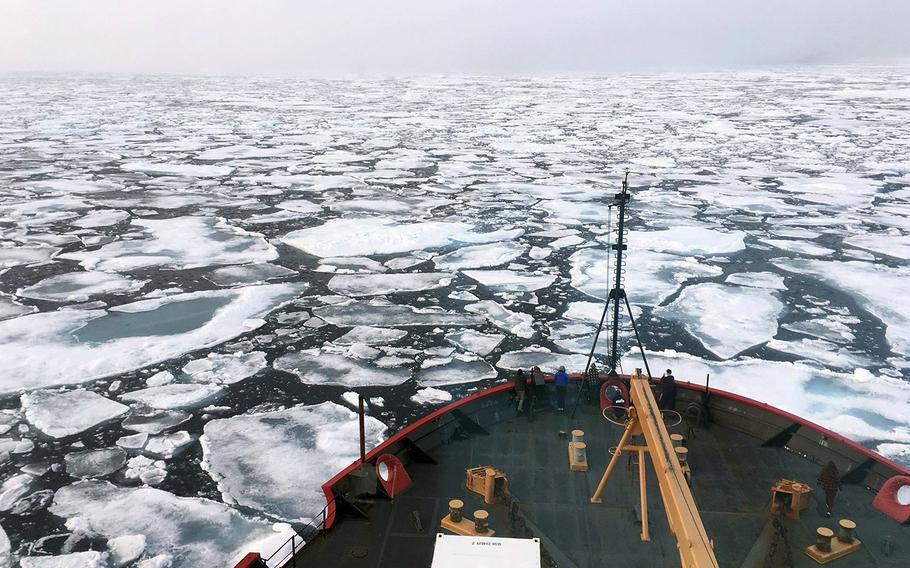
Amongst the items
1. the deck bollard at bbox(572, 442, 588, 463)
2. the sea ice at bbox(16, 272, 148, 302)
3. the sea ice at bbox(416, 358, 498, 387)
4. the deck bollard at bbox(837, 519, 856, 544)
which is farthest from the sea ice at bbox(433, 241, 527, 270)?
the deck bollard at bbox(837, 519, 856, 544)

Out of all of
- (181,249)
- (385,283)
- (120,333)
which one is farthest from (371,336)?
(181,249)

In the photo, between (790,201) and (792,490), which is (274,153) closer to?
(790,201)

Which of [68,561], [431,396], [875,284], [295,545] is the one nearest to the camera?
[295,545]

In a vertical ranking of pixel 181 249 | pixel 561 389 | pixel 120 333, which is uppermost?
pixel 561 389

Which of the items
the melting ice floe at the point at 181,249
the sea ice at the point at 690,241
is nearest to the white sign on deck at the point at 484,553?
the melting ice floe at the point at 181,249

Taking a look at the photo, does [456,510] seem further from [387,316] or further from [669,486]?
[387,316]

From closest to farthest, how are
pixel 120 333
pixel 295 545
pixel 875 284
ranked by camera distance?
pixel 295 545 < pixel 120 333 < pixel 875 284

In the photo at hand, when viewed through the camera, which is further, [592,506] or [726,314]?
[726,314]

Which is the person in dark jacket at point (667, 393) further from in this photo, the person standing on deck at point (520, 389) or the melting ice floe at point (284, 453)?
the melting ice floe at point (284, 453)
